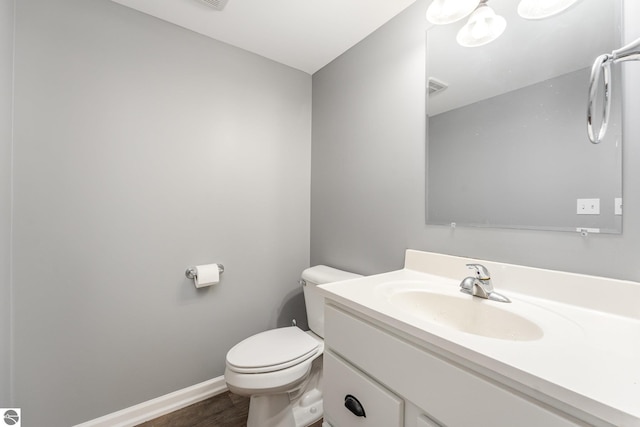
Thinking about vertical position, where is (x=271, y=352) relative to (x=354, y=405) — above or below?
below

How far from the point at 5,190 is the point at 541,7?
2130 mm

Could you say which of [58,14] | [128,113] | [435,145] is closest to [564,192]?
[435,145]

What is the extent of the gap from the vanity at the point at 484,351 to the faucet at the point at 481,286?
0.08ft

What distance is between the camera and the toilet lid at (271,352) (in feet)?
3.71

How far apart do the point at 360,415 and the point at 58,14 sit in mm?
2039

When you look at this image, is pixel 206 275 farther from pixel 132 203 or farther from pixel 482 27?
pixel 482 27

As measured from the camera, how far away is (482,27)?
3.25 ft

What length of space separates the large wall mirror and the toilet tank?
0.62 m

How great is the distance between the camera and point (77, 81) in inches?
46.6

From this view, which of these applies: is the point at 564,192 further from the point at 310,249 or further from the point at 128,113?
the point at 128,113

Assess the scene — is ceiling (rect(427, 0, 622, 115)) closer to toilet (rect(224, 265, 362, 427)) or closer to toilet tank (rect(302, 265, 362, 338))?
toilet tank (rect(302, 265, 362, 338))

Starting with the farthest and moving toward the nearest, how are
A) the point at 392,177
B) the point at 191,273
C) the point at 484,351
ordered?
1. the point at 191,273
2. the point at 392,177
3. the point at 484,351

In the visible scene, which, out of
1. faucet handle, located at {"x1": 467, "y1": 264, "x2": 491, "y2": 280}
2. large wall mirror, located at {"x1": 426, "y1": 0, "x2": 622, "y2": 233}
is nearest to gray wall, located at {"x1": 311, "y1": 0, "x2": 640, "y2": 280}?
large wall mirror, located at {"x1": 426, "y1": 0, "x2": 622, "y2": 233}

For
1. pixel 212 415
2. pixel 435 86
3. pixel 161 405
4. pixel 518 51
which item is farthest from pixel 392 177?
pixel 161 405
